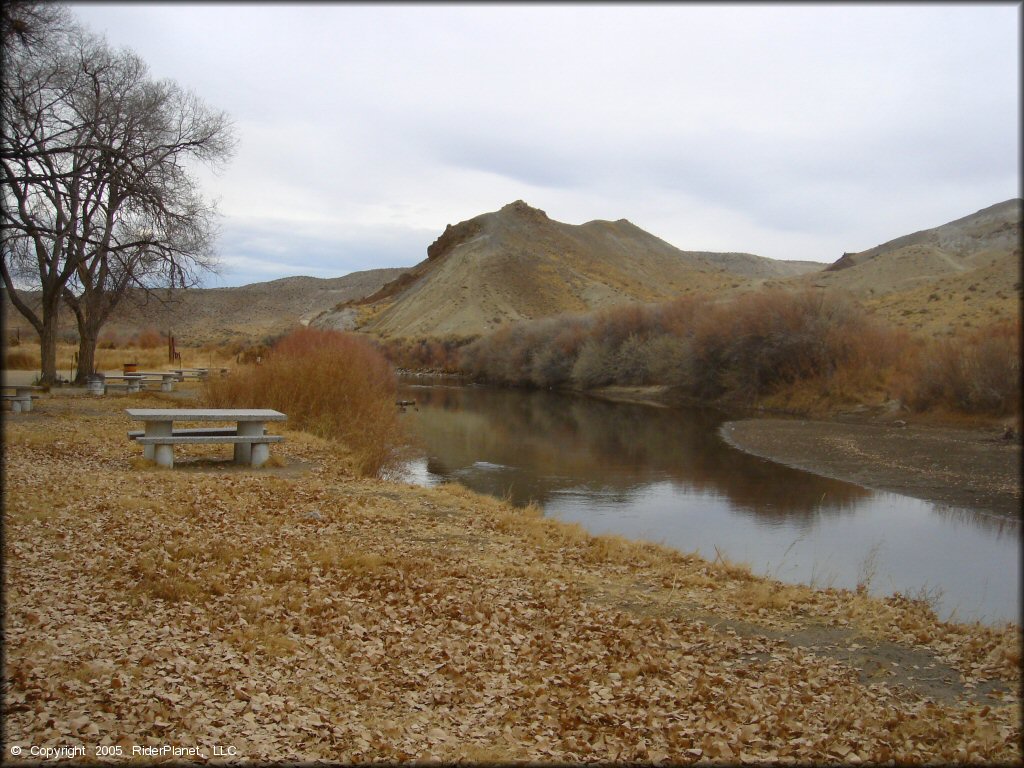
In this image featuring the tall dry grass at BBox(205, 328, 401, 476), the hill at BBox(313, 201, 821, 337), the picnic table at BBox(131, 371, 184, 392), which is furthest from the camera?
the hill at BBox(313, 201, 821, 337)

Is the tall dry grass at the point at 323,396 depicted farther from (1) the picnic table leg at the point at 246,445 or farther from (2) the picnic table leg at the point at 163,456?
(2) the picnic table leg at the point at 163,456

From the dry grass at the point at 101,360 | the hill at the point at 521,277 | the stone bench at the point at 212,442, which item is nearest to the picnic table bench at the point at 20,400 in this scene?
the stone bench at the point at 212,442

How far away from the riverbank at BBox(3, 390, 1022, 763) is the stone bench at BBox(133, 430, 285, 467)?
2195mm

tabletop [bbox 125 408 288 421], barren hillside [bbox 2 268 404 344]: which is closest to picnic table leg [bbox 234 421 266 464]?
tabletop [bbox 125 408 288 421]

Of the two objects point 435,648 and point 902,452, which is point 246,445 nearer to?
point 435,648

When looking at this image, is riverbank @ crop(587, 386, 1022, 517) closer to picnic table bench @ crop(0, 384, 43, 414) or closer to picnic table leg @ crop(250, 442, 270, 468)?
picnic table leg @ crop(250, 442, 270, 468)

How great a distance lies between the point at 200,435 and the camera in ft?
48.4

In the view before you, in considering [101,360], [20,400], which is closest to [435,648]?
[20,400]

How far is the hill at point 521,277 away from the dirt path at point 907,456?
55080 mm

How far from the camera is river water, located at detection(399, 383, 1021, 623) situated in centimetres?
1230

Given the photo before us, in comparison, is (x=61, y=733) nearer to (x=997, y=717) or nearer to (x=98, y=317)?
(x=997, y=717)

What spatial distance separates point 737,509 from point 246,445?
31.9 ft

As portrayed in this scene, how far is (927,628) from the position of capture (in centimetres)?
838

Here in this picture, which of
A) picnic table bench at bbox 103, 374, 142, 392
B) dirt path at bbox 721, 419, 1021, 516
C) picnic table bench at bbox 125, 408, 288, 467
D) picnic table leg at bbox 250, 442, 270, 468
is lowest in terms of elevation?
dirt path at bbox 721, 419, 1021, 516
